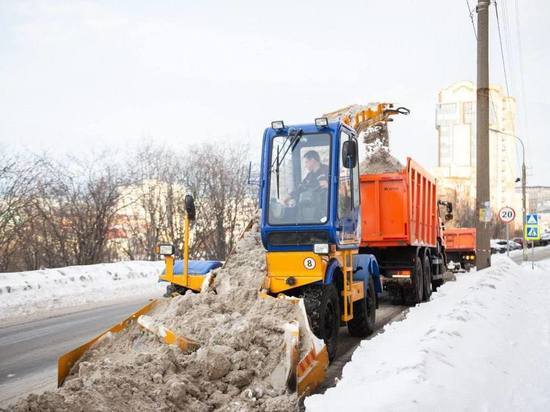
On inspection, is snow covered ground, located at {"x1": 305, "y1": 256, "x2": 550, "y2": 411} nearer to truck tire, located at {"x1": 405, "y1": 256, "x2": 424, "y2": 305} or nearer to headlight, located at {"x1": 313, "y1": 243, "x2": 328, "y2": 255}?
headlight, located at {"x1": 313, "y1": 243, "x2": 328, "y2": 255}

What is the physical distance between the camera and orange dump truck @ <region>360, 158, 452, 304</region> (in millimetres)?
A: 11195

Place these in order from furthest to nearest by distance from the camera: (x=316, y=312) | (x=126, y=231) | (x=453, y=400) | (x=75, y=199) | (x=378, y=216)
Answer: (x=126, y=231) < (x=75, y=199) < (x=378, y=216) < (x=316, y=312) < (x=453, y=400)

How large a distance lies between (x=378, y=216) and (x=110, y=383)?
7.85m

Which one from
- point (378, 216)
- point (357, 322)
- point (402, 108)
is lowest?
point (357, 322)

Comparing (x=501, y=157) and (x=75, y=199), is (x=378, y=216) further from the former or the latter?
(x=501, y=157)

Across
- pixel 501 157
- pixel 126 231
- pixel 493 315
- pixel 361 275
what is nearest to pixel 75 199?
pixel 126 231

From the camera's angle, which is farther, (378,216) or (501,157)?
(501,157)

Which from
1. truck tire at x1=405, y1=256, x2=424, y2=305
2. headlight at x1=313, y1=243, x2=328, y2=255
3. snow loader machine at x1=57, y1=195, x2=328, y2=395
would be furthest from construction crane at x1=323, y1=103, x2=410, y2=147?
snow loader machine at x1=57, y1=195, x2=328, y2=395

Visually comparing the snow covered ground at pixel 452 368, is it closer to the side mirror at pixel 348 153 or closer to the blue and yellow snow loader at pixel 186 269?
the side mirror at pixel 348 153

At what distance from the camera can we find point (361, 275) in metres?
8.47

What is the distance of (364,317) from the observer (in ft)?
27.7

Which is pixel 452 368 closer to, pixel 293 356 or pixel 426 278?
pixel 293 356

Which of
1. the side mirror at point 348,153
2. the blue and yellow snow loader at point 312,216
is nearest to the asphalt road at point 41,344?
the blue and yellow snow loader at point 312,216

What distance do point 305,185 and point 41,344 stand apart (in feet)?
15.2
